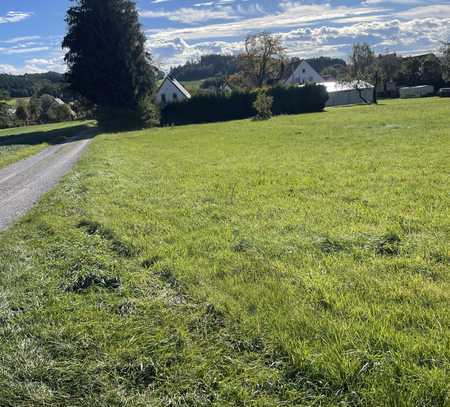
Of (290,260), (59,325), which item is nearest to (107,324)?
(59,325)

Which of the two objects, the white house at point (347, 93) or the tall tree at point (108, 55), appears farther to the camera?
the white house at point (347, 93)

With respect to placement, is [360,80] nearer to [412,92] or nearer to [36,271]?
[412,92]

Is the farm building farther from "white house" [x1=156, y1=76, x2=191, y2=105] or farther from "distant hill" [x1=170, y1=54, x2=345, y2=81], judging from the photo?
"distant hill" [x1=170, y1=54, x2=345, y2=81]

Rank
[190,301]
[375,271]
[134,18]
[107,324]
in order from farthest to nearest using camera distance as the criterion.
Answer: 1. [134,18]
2. [375,271]
3. [190,301]
4. [107,324]

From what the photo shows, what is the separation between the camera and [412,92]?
2613 inches

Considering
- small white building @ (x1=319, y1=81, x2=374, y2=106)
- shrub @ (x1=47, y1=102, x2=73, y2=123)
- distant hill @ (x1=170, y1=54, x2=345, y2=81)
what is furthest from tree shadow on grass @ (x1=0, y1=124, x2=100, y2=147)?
distant hill @ (x1=170, y1=54, x2=345, y2=81)

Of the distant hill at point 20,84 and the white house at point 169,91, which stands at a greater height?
the distant hill at point 20,84

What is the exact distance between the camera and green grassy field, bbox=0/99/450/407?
304cm

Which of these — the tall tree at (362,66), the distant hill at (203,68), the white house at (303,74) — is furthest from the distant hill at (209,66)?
the tall tree at (362,66)

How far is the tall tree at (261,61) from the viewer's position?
72.6 metres

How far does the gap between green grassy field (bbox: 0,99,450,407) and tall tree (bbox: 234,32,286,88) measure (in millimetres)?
69445

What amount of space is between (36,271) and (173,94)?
5921 cm

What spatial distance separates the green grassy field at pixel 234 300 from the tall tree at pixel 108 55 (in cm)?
3481

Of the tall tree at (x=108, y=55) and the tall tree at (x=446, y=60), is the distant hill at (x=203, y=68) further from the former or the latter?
the tall tree at (x=108, y=55)
